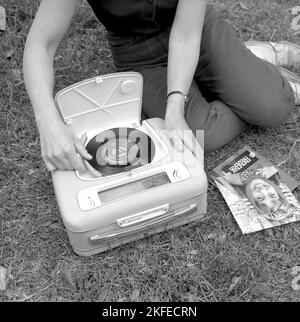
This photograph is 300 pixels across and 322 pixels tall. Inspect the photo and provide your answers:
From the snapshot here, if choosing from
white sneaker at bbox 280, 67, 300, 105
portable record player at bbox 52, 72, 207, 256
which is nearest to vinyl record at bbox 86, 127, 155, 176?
portable record player at bbox 52, 72, 207, 256

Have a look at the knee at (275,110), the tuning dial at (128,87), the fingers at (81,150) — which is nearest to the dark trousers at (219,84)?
the knee at (275,110)

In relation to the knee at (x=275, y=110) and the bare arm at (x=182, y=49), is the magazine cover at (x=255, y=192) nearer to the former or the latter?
the knee at (x=275, y=110)

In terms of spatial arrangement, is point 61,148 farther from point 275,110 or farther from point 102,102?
point 275,110

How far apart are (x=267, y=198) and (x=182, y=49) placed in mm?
499

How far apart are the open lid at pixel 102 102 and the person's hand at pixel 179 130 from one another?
0.10 meters

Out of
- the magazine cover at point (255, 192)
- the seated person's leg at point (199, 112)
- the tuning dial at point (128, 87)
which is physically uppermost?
the tuning dial at point (128, 87)

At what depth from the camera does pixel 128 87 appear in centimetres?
132

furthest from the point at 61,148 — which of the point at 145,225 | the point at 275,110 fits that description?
the point at 275,110

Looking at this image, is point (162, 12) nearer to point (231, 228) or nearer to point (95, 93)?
point (95, 93)

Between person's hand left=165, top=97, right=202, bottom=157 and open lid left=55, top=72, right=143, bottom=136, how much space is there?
98 mm

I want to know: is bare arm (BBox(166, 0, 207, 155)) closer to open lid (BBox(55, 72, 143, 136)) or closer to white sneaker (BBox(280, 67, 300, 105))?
open lid (BBox(55, 72, 143, 136))

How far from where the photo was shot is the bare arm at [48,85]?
123cm

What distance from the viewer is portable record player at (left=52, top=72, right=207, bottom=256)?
1.19m

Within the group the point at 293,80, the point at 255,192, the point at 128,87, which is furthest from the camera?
the point at 293,80
